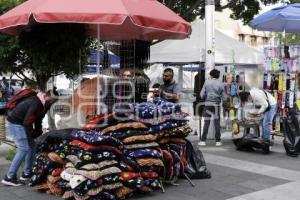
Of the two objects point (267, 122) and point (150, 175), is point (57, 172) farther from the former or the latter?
point (267, 122)

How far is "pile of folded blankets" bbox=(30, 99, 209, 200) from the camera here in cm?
516

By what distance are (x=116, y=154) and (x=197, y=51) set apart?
28.7 ft

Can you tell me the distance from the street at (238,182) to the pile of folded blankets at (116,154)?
24cm

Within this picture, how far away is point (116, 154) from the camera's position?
534cm

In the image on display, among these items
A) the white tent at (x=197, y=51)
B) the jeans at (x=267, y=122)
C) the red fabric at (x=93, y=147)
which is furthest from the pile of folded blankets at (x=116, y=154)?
the white tent at (x=197, y=51)

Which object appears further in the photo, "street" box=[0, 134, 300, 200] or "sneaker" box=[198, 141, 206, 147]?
"sneaker" box=[198, 141, 206, 147]

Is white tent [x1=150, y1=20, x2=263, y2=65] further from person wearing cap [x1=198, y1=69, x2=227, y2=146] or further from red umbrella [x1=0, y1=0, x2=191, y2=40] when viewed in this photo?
red umbrella [x1=0, y1=0, x2=191, y2=40]

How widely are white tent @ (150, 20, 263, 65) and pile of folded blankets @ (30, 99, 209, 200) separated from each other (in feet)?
24.3

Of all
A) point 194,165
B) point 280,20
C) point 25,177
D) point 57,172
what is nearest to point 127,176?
point 57,172

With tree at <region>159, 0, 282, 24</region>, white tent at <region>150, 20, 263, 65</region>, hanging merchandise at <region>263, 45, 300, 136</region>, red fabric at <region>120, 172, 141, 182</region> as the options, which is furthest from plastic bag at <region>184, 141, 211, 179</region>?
tree at <region>159, 0, 282, 24</region>

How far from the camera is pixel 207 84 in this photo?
31.3ft

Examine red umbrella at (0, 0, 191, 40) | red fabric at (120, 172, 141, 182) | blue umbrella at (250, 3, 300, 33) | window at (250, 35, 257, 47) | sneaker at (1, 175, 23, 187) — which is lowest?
sneaker at (1, 175, 23, 187)

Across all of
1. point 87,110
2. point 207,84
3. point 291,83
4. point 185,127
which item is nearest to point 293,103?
point 291,83

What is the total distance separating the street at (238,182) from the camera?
5.74m
